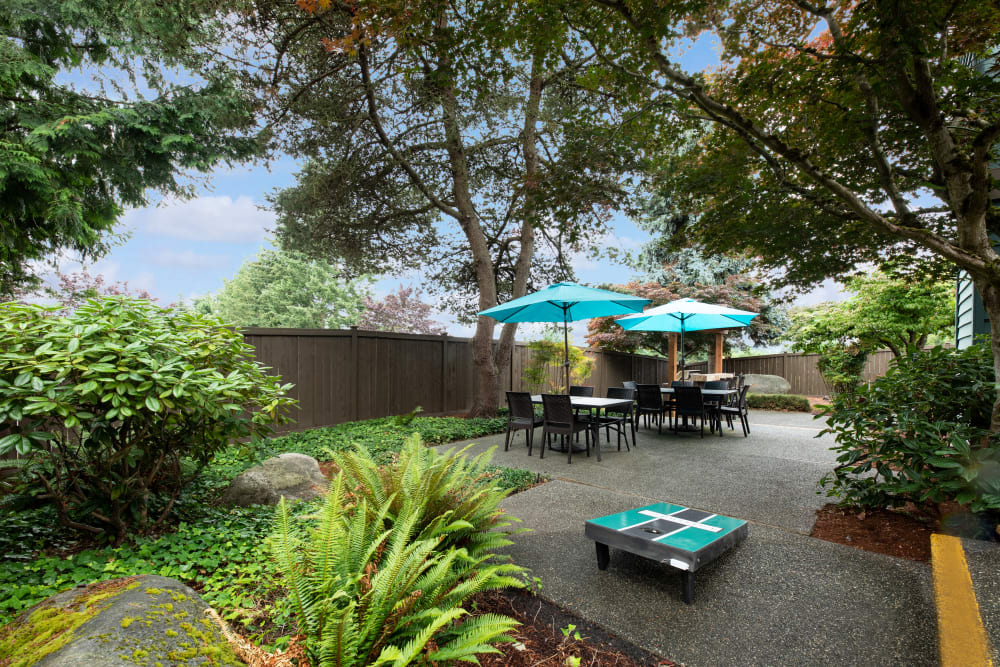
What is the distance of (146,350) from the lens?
2.52 metres

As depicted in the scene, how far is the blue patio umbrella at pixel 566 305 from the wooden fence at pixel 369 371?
2550mm

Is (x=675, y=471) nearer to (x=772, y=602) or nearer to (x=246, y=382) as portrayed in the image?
(x=772, y=602)

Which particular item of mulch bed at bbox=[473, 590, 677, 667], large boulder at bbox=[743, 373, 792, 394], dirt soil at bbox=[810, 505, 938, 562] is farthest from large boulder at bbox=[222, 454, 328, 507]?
large boulder at bbox=[743, 373, 792, 394]

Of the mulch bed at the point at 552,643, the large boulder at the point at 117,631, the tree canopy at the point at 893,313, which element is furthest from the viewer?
the tree canopy at the point at 893,313

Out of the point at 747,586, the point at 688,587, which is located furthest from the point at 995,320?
the point at 688,587

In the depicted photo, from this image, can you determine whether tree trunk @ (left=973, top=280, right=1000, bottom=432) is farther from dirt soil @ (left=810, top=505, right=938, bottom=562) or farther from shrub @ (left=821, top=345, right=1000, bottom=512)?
dirt soil @ (left=810, top=505, right=938, bottom=562)

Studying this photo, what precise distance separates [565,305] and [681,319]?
3035 mm

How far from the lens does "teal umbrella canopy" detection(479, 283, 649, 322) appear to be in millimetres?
6145

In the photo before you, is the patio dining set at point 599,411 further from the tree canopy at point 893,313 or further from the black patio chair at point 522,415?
the tree canopy at point 893,313

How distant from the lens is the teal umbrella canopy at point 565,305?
6145 millimetres

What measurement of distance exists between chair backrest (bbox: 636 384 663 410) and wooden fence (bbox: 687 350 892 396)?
1100 cm

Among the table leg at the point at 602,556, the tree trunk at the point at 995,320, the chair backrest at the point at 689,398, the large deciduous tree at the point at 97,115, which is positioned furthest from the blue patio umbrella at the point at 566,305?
the large deciduous tree at the point at 97,115

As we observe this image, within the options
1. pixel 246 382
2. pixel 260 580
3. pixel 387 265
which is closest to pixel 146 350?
pixel 246 382

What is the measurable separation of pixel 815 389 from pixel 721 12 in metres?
15.6
